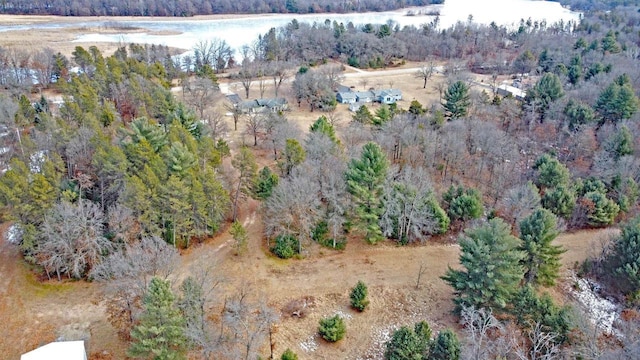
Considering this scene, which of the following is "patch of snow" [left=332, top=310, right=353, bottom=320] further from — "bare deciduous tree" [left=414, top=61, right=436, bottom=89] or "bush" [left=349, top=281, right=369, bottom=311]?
"bare deciduous tree" [left=414, top=61, right=436, bottom=89]

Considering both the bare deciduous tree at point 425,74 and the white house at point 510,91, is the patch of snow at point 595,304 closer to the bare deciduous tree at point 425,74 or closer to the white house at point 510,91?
the white house at point 510,91

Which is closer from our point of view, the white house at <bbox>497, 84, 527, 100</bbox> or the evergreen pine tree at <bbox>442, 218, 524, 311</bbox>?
the evergreen pine tree at <bbox>442, 218, 524, 311</bbox>

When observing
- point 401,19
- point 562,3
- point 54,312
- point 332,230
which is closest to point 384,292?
point 332,230

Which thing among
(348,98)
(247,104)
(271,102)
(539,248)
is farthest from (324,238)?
(348,98)

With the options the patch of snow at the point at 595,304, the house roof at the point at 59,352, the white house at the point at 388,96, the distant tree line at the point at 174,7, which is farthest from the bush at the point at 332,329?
the distant tree line at the point at 174,7

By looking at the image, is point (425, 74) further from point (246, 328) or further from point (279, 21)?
point (279, 21)

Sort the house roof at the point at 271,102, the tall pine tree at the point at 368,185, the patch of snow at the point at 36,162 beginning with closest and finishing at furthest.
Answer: the tall pine tree at the point at 368,185 < the patch of snow at the point at 36,162 < the house roof at the point at 271,102

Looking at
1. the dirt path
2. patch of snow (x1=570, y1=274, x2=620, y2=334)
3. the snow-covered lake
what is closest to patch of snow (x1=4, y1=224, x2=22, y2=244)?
the dirt path
